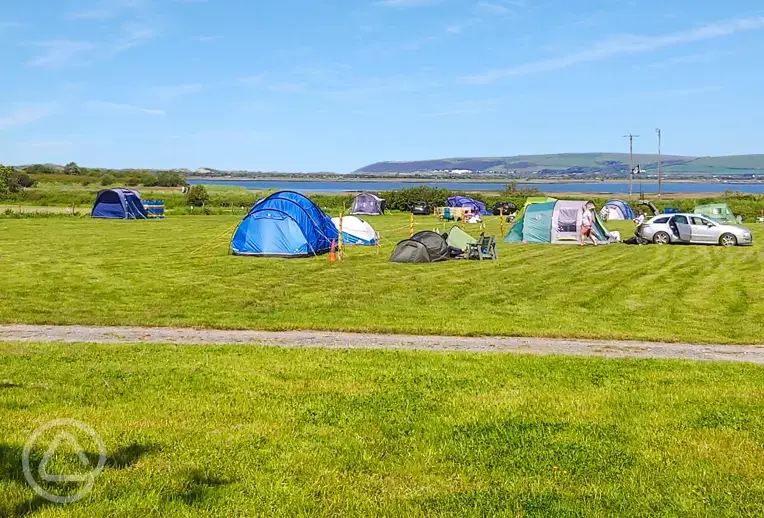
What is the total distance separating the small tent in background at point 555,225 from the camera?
34625 millimetres

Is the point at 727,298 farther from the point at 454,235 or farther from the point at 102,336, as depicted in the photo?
the point at 102,336

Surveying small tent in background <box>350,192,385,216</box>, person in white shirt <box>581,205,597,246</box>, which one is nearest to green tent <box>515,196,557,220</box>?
person in white shirt <box>581,205,597,246</box>

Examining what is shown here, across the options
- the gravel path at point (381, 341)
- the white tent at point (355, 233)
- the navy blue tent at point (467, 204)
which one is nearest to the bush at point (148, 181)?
the navy blue tent at point (467, 204)

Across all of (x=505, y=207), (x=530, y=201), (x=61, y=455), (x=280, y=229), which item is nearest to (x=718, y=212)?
(x=530, y=201)

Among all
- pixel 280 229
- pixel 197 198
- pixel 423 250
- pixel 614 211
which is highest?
pixel 197 198

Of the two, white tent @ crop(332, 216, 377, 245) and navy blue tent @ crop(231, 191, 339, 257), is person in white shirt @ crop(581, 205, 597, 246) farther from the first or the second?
navy blue tent @ crop(231, 191, 339, 257)

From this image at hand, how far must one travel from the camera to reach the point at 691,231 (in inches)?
1367

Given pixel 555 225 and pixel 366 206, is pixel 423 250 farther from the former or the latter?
pixel 366 206

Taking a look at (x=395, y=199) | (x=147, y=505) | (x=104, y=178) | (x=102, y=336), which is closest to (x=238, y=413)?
(x=147, y=505)

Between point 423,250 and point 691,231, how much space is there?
1582 centimetres

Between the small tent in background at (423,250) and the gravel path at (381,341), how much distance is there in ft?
41.9

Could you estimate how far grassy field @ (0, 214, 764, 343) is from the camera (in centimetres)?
1416

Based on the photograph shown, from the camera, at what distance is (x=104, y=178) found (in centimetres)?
12138

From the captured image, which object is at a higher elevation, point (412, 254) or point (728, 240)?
point (412, 254)
